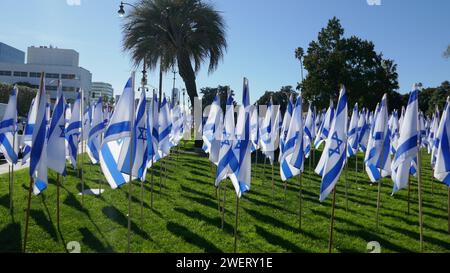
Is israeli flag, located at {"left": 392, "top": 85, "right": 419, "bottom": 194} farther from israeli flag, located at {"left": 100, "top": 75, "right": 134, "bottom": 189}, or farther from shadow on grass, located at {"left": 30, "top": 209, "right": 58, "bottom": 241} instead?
shadow on grass, located at {"left": 30, "top": 209, "right": 58, "bottom": 241}

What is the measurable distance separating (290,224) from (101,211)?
4566mm

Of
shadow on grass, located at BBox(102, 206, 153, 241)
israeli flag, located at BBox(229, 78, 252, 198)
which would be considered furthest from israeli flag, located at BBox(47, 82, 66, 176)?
israeli flag, located at BBox(229, 78, 252, 198)

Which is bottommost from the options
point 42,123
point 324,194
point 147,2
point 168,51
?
point 324,194

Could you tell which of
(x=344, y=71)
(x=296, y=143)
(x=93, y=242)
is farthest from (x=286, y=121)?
(x=344, y=71)

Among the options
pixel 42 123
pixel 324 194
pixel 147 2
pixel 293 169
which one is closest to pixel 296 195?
pixel 293 169

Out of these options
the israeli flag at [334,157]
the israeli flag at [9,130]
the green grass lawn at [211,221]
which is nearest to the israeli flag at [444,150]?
the green grass lawn at [211,221]

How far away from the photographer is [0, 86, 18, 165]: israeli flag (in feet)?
31.8

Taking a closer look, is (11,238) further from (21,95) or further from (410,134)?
(21,95)

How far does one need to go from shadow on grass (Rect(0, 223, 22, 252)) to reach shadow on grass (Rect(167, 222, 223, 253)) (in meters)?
2.87

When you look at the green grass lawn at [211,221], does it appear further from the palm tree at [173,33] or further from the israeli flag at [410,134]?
the palm tree at [173,33]

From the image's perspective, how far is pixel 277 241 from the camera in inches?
312

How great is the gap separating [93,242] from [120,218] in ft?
5.92

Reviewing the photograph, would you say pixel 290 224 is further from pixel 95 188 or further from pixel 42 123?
pixel 95 188
